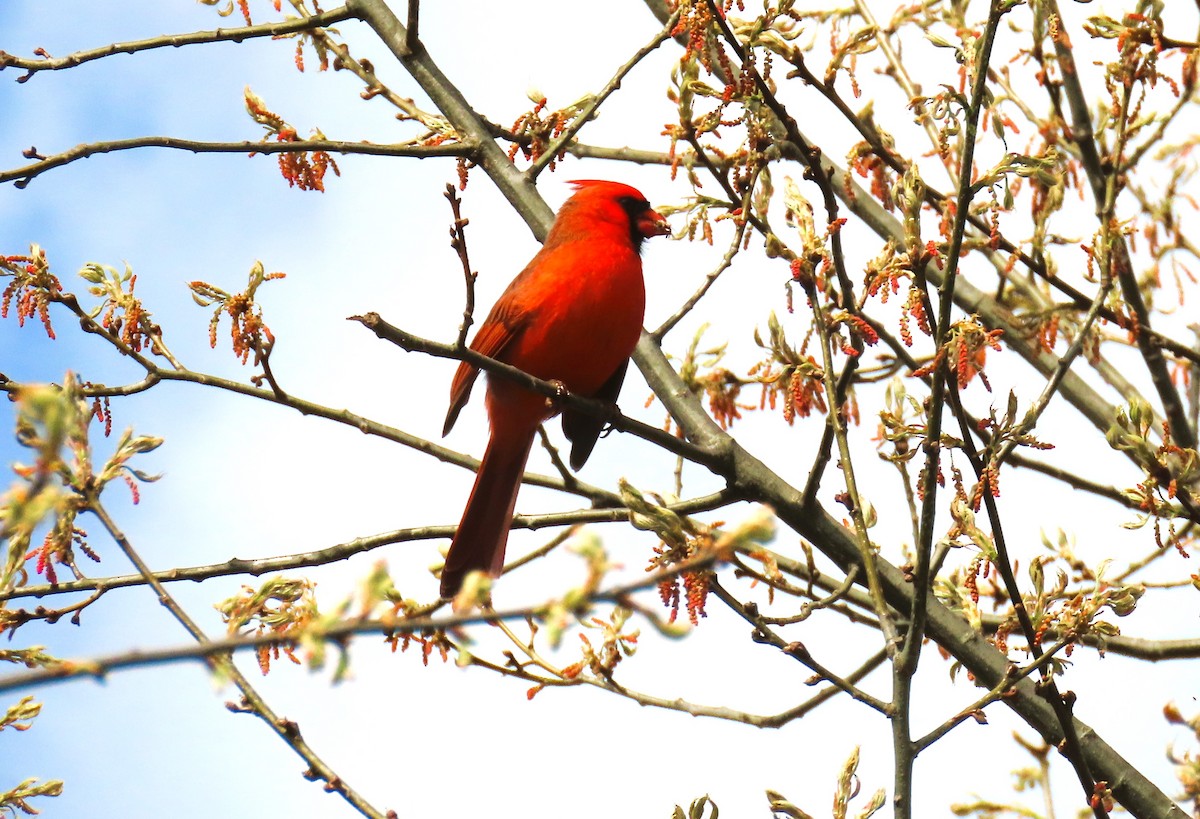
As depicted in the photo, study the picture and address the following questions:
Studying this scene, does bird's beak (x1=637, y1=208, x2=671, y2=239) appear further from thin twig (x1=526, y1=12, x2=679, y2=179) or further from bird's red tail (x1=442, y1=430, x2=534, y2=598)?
bird's red tail (x1=442, y1=430, x2=534, y2=598)

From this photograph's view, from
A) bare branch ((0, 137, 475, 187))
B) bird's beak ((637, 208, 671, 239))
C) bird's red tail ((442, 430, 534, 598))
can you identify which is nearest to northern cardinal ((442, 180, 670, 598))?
bird's red tail ((442, 430, 534, 598))

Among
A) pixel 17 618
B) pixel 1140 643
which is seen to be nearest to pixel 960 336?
pixel 1140 643

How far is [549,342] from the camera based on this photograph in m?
3.61

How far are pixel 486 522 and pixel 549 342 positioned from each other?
58 cm

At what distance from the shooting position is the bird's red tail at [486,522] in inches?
128

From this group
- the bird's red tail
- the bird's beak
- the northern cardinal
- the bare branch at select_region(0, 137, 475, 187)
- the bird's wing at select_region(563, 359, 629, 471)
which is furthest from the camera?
the bird's beak

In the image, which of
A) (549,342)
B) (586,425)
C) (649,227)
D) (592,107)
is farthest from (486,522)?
(649,227)

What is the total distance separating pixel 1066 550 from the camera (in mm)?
3316

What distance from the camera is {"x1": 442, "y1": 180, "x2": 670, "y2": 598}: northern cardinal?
3494 millimetres

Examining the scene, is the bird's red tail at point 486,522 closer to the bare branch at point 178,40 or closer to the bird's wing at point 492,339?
the bird's wing at point 492,339

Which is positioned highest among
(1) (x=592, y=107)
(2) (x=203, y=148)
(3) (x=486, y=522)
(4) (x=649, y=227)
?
(4) (x=649, y=227)

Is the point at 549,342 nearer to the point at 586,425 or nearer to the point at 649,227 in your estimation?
the point at 586,425

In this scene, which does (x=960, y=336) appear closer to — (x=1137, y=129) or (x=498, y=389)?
(x=1137, y=129)

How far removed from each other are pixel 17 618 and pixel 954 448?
2.00 metres
